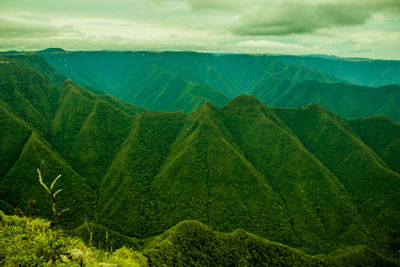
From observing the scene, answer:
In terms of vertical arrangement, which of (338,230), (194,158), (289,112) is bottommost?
(338,230)

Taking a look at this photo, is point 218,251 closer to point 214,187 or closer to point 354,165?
point 214,187

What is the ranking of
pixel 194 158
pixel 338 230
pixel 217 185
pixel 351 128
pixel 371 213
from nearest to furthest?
pixel 338 230, pixel 371 213, pixel 217 185, pixel 194 158, pixel 351 128

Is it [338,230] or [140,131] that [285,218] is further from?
[140,131]

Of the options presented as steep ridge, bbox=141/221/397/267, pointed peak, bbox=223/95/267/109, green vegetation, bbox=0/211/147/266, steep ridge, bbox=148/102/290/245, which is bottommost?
steep ridge, bbox=148/102/290/245

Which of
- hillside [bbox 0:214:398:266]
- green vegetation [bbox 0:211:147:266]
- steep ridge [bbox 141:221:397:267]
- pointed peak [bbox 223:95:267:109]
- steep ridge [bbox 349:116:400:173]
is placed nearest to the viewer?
green vegetation [bbox 0:211:147:266]

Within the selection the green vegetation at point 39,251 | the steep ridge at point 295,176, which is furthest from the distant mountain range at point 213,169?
the green vegetation at point 39,251

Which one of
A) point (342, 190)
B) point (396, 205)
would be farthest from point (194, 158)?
point (396, 205)

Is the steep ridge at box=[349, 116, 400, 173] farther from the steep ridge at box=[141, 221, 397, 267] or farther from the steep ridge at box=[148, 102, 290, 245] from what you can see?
the steep ridge at box=[141, 221, 397, 267]

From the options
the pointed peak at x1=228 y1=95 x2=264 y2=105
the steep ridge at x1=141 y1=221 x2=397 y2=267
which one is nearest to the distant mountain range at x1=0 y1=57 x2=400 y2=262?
the pointed peak at x1=228 y1=95 x2=264 y2=105
